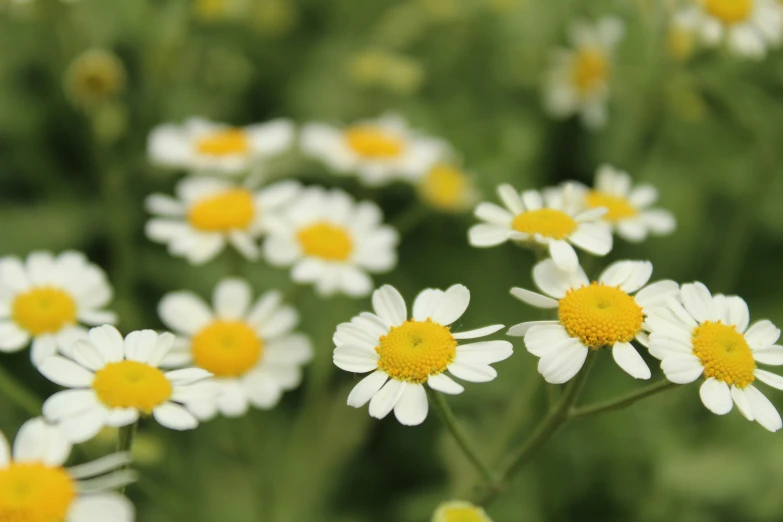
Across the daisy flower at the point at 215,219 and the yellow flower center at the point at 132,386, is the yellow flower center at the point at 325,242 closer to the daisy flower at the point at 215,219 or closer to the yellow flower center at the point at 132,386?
the daisy flower at the point at 215,219

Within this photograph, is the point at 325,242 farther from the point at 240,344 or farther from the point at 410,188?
the point at 410,188

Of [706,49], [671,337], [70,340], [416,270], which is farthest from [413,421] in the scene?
[706,49]

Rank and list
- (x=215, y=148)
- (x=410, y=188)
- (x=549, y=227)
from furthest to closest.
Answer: (x=410, y=188)
(x=215, y=148)
(x=549, y=227)

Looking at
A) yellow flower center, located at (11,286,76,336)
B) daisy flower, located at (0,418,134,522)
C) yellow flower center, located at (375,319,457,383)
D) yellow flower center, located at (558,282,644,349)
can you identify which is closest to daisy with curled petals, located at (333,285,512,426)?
yellow flower center, located at (375,319,457,383)

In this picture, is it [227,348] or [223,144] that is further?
[223,144]

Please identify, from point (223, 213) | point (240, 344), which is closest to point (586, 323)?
point (240, 344)

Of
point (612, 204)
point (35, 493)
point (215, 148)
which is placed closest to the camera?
point (35, 493)

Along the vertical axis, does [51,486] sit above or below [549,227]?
below
